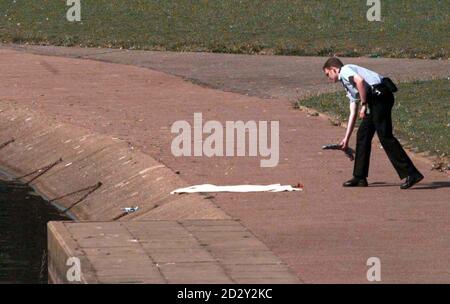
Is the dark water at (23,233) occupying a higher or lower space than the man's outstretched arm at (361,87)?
lower

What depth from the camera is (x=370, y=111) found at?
15.9m

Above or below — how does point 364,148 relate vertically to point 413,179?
above

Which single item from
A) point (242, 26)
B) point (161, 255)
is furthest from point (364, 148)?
point (242, 26)

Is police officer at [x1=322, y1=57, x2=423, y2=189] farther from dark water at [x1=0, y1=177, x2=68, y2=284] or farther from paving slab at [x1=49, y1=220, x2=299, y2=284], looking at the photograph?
dark water at [x1=0, y1=177, x2=68, y2=284]

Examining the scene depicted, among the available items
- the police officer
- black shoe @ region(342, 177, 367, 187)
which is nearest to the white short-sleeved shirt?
the police officer

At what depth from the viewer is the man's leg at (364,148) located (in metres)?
16.0

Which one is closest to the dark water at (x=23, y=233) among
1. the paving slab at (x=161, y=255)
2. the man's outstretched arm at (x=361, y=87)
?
the paving slab at (x=161, y=255)

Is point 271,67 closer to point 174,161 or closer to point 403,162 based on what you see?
point 174,161

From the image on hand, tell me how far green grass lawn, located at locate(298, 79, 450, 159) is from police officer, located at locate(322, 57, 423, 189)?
2311 mm

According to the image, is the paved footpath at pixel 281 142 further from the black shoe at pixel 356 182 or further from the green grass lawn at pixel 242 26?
the green grass lawn at pixel 242 26

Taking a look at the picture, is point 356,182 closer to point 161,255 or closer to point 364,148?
point 364,148

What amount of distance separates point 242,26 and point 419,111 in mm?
12780

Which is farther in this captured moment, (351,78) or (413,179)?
(413,179)
